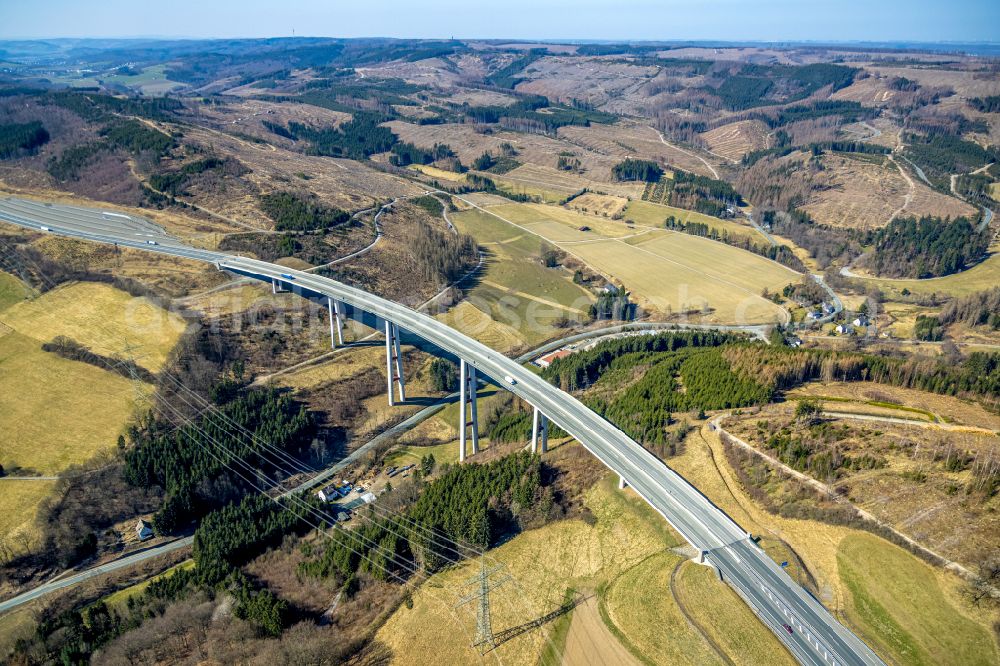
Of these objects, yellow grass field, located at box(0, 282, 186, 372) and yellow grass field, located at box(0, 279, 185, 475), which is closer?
yellow grass field, located at box(0, 279, 185, 475)

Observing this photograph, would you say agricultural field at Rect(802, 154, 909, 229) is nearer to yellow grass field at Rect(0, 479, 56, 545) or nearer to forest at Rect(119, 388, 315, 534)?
forest at Rect(119, 388, 315, 534)

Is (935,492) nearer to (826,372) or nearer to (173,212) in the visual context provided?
(826,372)

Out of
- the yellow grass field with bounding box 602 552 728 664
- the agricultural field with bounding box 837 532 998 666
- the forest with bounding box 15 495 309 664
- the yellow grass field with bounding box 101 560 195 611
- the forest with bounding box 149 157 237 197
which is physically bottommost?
the yellow grass field with bounding box 101 560 195 611

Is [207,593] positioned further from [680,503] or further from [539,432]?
[680,503]

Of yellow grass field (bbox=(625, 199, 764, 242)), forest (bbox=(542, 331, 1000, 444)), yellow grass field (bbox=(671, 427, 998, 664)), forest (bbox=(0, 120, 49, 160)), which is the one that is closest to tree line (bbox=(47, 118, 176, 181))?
forest (bbox=(0, 120, 49, 160))

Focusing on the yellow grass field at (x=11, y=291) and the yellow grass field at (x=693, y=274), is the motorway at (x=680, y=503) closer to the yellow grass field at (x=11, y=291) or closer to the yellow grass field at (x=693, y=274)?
the yellow grass field at (x=11, y=291)

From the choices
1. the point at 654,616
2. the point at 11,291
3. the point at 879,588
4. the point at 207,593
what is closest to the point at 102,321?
the point at 11,291

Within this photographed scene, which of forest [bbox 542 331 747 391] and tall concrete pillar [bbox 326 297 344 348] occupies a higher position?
tall concrete pillar [bbox 326 297 344 348]
